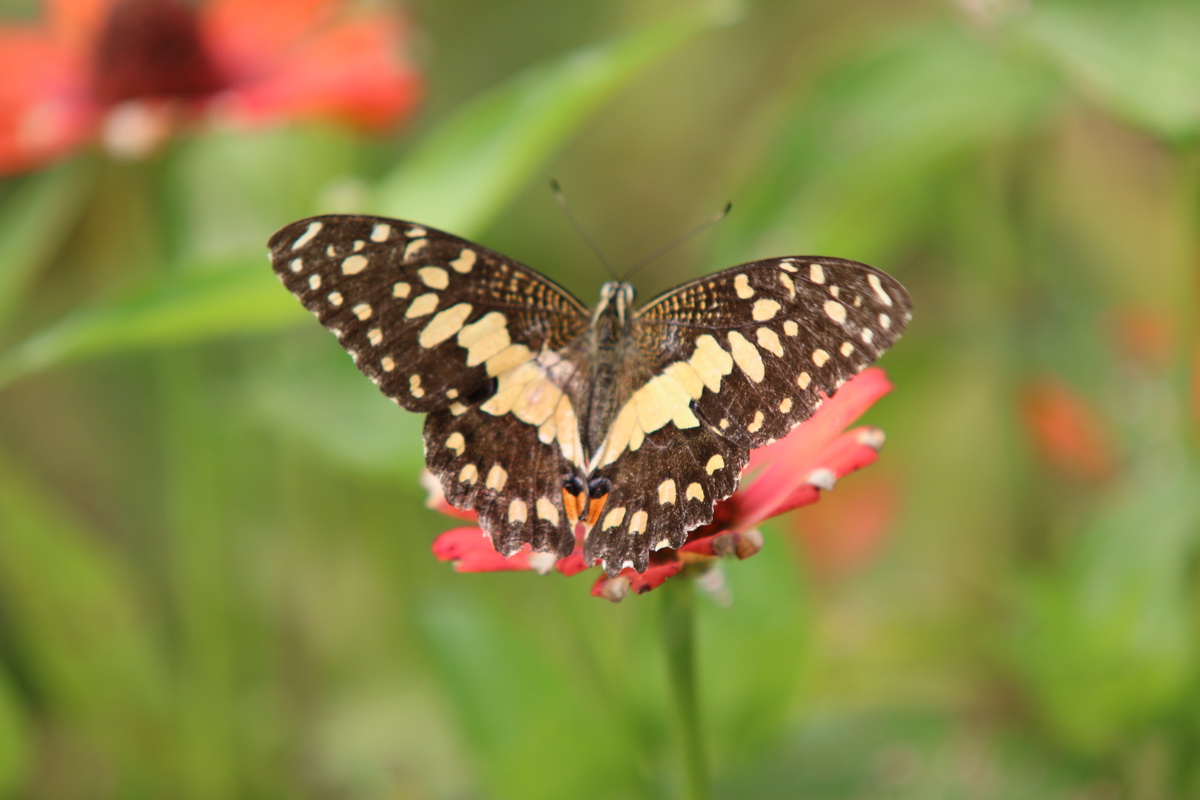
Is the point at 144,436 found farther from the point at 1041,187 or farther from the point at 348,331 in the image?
the point at 1041,187

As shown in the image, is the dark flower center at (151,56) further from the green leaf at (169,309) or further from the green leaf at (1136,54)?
the green leaf at (1136,54)

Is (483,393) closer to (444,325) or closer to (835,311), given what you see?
(444,325)

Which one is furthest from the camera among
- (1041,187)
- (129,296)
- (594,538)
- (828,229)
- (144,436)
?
(144,436)

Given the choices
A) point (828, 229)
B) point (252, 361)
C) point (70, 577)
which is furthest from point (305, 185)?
point (828, 229)

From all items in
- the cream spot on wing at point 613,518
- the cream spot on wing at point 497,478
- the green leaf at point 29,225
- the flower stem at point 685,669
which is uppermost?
the green leaf at point 29,225

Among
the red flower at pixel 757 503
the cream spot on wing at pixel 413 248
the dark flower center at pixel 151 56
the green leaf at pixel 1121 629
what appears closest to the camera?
the red flower at pixel 757 503

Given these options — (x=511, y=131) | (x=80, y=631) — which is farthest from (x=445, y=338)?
(x=80, y=631)

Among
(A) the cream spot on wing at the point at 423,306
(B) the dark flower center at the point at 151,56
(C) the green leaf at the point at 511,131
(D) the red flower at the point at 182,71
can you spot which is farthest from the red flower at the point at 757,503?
(B) the dark flower center at the point at 151,56
